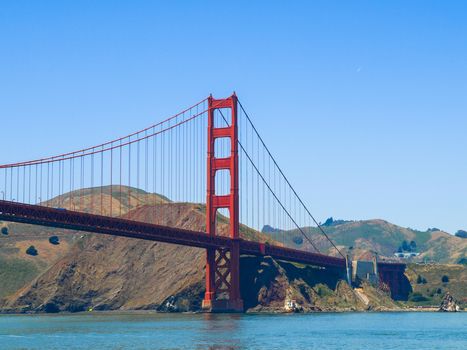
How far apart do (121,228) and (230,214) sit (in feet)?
53.5

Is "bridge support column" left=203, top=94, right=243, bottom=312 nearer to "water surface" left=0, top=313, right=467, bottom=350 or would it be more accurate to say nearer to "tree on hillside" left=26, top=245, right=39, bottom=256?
"water surface" left=0, top=313, right=467, bottom=350

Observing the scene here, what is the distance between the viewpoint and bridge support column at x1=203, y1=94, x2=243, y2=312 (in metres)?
111

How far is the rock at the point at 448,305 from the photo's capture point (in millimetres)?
140875

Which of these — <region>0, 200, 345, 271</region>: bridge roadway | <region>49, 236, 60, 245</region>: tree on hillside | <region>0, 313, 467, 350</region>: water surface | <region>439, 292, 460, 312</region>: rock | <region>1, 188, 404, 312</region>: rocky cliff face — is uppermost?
<region>49, 236, 60, 245</region>: tree on hillside

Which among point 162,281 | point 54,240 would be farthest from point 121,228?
point 54,240

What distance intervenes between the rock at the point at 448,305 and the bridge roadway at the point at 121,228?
26070mm

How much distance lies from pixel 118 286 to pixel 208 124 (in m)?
33.4

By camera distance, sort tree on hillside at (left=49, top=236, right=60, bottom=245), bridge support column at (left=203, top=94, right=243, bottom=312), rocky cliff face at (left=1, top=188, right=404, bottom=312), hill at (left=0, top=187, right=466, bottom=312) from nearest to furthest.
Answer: bridge support column at (left=203, top=94, right=243, bottom=312)
rocky cliff face at (left=1, top=188, right=404, bottom=312)
hill at (left=0, top=187, right=466, bottom=312)
tree on hillside at (left=49, top=236, right=60, bottom=245)

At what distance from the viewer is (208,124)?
114 m

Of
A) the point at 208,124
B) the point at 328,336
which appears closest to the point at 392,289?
the point at 208,124

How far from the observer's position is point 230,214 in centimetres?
11112

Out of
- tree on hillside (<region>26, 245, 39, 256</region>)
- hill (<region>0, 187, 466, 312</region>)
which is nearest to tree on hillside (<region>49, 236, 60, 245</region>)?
tree on hillside (<region>26, 245, 39, 256</region>)

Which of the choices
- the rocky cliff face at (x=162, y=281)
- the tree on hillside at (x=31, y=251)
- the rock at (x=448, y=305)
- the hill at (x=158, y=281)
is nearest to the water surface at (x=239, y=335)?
the rocky cliff face at (x=162, y=281)

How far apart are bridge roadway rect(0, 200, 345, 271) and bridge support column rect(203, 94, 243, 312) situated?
6.03 feet
